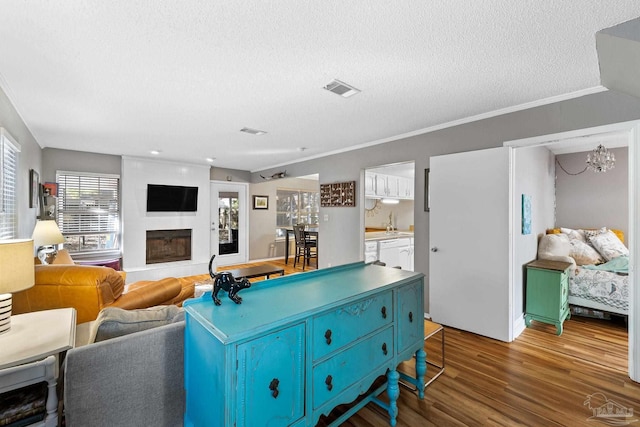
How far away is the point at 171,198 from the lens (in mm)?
5836

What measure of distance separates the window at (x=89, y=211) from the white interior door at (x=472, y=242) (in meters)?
5.63

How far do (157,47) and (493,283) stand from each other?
3.58 m

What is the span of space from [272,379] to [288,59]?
1.94m

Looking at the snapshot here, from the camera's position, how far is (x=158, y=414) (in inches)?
58.2

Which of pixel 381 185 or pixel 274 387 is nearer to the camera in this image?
pixel 274 387

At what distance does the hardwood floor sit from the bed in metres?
0.37

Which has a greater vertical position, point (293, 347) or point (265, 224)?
point (265, 224)

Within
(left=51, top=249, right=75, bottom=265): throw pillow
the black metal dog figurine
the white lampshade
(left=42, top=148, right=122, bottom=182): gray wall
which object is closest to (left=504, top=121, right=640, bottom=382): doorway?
the black metal dog figurine

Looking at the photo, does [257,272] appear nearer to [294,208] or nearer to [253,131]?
[253,131]

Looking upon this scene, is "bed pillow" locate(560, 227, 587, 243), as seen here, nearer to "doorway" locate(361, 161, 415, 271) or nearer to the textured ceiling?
"doorway" locate(361, 161, 415, 271)

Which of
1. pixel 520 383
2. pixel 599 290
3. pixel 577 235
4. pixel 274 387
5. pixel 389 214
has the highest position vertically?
pixel 389 214

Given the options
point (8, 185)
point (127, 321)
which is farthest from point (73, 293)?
point (8, 185)

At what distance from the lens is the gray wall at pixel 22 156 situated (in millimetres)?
2521

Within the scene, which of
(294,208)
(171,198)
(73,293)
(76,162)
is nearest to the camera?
(73,293)
